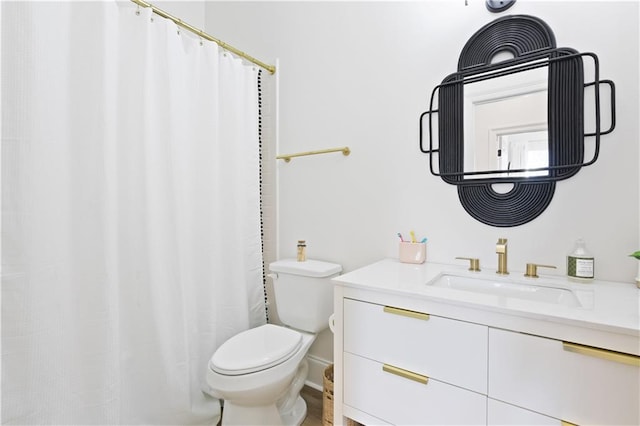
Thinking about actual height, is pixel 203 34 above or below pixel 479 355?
above

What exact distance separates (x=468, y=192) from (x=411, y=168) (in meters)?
0.28

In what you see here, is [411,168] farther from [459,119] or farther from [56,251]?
[56,251]

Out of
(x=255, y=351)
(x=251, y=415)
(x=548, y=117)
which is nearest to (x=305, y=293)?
(x=255, y=351)

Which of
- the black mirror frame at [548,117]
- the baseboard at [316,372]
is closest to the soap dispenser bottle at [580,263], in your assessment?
the black mirror frame at [548,117]

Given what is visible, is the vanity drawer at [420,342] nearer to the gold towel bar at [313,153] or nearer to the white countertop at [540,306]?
the white countertop at [540,306]

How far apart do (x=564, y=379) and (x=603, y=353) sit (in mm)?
116

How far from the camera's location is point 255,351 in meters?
1.42

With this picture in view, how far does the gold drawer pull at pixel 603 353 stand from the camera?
27.8 inches

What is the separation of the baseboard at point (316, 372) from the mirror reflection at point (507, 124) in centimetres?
133

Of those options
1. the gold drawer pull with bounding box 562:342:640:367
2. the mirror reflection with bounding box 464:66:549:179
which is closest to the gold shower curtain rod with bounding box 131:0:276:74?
the mirror reflection with bounding box 464:66:549:179

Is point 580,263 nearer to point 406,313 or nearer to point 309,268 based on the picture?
point 406,313

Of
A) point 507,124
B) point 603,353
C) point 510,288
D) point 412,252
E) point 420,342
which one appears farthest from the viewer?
point 412,252

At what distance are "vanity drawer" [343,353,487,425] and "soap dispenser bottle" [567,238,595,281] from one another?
1.86ft

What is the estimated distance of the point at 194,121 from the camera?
1507mm
